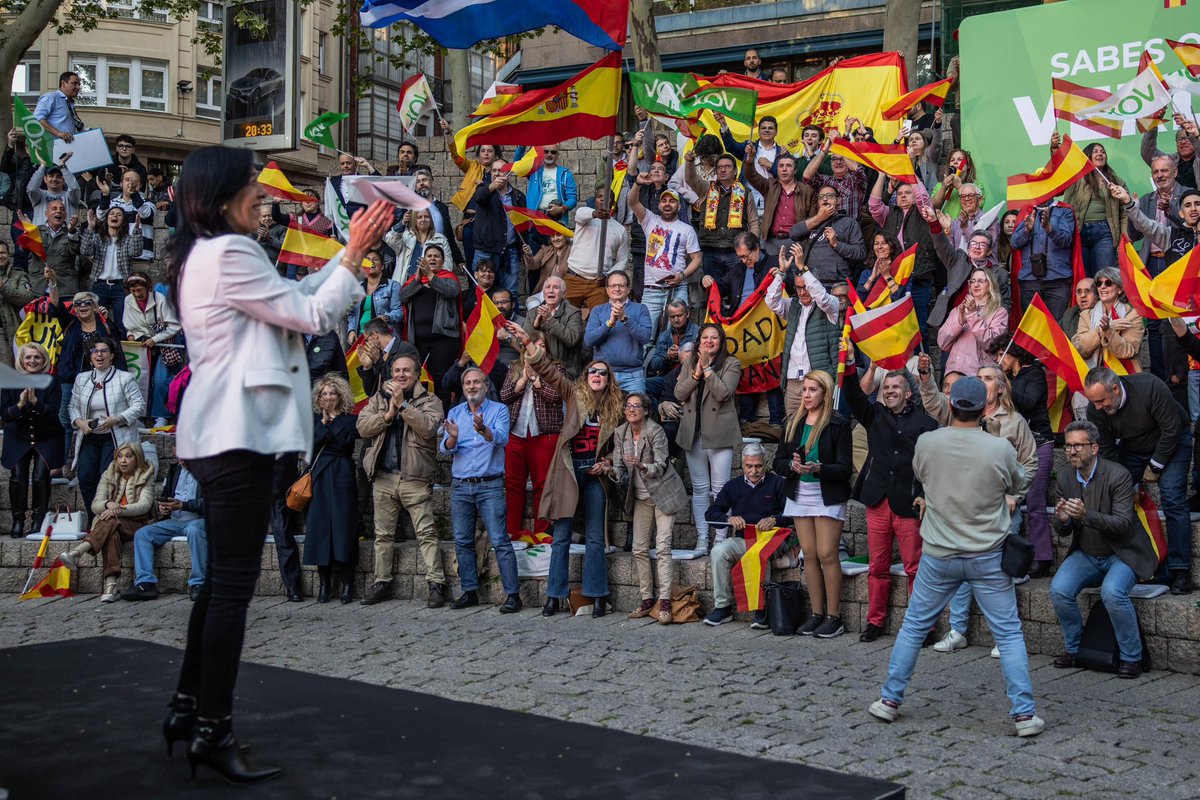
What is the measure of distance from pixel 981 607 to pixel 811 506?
3.05 meters

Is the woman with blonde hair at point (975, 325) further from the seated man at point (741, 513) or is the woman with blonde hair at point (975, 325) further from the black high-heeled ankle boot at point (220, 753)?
the black high-heeled ankle boot at point (220, 753)

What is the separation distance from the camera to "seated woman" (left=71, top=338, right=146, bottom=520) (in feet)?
44.1

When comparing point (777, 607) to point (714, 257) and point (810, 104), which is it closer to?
point (714, 257)

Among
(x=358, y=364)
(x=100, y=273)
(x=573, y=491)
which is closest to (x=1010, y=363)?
(x=573, y=491)

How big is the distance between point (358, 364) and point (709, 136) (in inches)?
179

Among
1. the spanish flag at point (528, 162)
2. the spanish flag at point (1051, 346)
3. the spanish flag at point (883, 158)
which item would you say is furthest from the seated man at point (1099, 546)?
the spanish flag at point (528, 162)

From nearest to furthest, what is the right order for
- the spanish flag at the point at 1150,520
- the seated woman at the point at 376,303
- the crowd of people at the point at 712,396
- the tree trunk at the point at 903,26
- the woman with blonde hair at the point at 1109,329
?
the spanish flag at the point at 1150,520, the crowd of people at the point at 712,396, the woman with blonde hair at the point at 1109,329, the seated woman at the point at 376,303, the tree trunk at the point at 903,26

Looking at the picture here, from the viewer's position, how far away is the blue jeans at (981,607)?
23.9ft

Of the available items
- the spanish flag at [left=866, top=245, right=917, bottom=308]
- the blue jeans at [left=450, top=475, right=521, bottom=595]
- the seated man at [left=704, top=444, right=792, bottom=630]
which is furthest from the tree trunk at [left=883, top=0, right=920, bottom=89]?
the blue jeans at [left=450, top=475, right=521, bottom=595]

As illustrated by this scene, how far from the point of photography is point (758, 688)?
332 inches

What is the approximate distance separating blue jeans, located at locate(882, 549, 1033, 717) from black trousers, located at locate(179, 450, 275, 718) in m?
4.06

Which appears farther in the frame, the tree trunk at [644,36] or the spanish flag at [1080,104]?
the tree trunk at [644,36]

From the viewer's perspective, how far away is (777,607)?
10391 mm

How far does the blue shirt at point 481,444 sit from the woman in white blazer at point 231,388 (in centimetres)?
713
